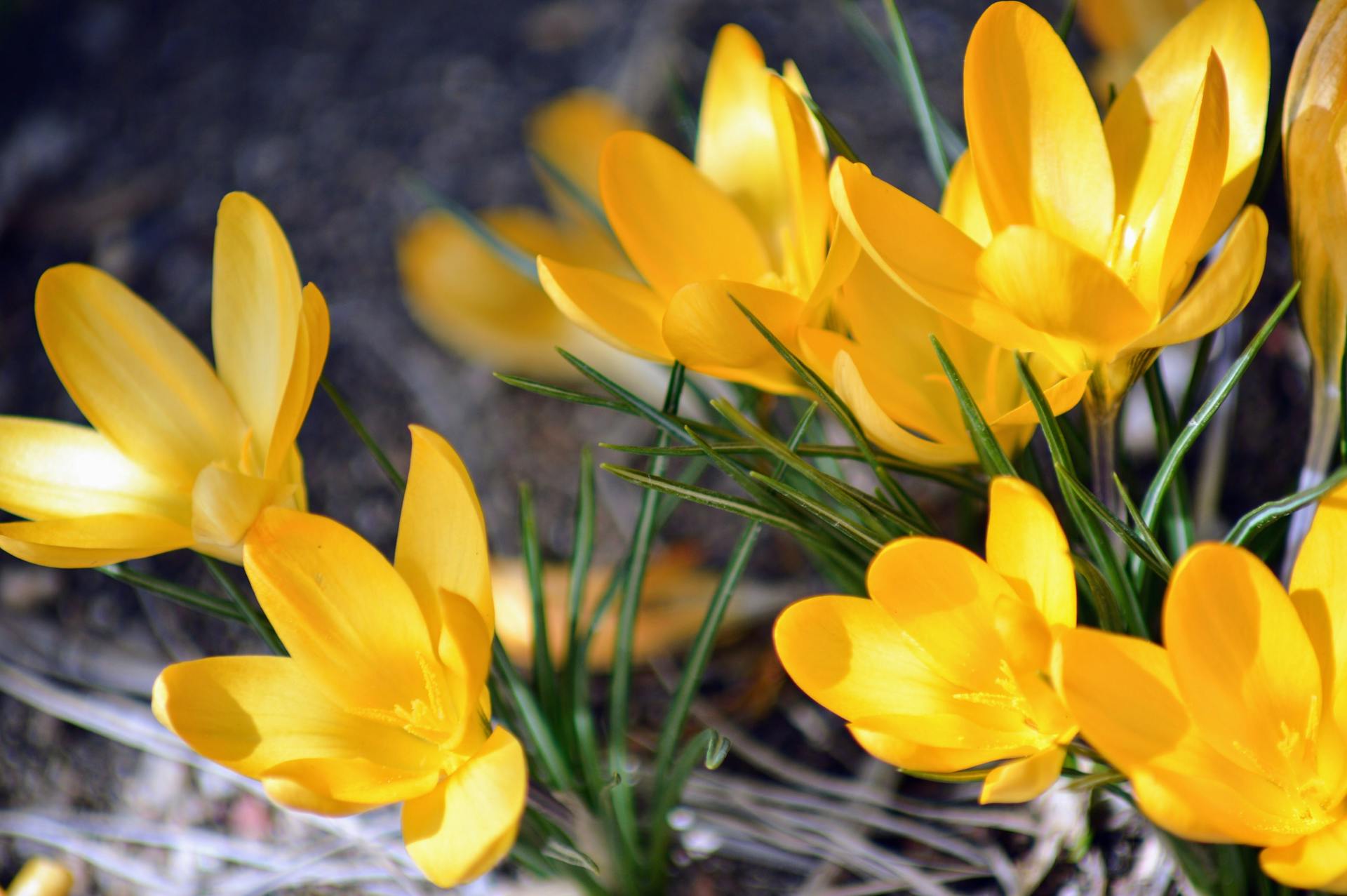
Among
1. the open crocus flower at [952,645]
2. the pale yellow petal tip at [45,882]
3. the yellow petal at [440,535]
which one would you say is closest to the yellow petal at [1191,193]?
the open crocus flower at [952,645]

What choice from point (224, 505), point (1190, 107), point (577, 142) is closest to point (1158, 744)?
point (1190, 107)

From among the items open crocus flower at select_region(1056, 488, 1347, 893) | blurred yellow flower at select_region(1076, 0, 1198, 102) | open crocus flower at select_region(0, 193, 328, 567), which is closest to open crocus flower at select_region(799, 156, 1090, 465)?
open crocus flower at select_region(1056, 488, 1347, 893)

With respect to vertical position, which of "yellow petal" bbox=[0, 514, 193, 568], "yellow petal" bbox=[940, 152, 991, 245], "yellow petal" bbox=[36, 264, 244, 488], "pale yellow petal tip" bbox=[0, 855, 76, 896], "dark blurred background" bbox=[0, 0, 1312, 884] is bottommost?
"pale yellow petal tip" bbox=[0, 855, 76, 896]

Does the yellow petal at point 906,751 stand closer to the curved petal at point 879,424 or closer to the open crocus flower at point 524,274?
the curved petal at point 879,424

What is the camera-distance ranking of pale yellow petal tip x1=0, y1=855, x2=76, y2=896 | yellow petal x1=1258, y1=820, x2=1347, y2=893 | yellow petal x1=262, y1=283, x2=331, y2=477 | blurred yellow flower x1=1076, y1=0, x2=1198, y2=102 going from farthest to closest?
blurred yellow flower x1=1076, y1=0, x2=1198, y2=102, pale yellow petal tip x1=0, y1=855, x2=76, y2=896, yellow petal x1=262, y1=283, x2=331, y2=477, yellow petal x1=1258, y1=820, x2=1347, y2=893

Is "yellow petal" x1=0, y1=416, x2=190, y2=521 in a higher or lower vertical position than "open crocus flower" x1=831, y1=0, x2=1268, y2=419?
lower

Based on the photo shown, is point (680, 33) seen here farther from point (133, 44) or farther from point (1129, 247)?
point (1129, 247)

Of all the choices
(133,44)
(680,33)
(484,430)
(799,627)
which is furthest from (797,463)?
(133,44)

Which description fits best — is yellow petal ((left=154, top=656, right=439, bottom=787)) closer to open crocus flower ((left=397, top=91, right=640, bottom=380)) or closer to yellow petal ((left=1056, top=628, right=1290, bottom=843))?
yellow petal ((left=1056, top=628, right=1290, bottom=843))
